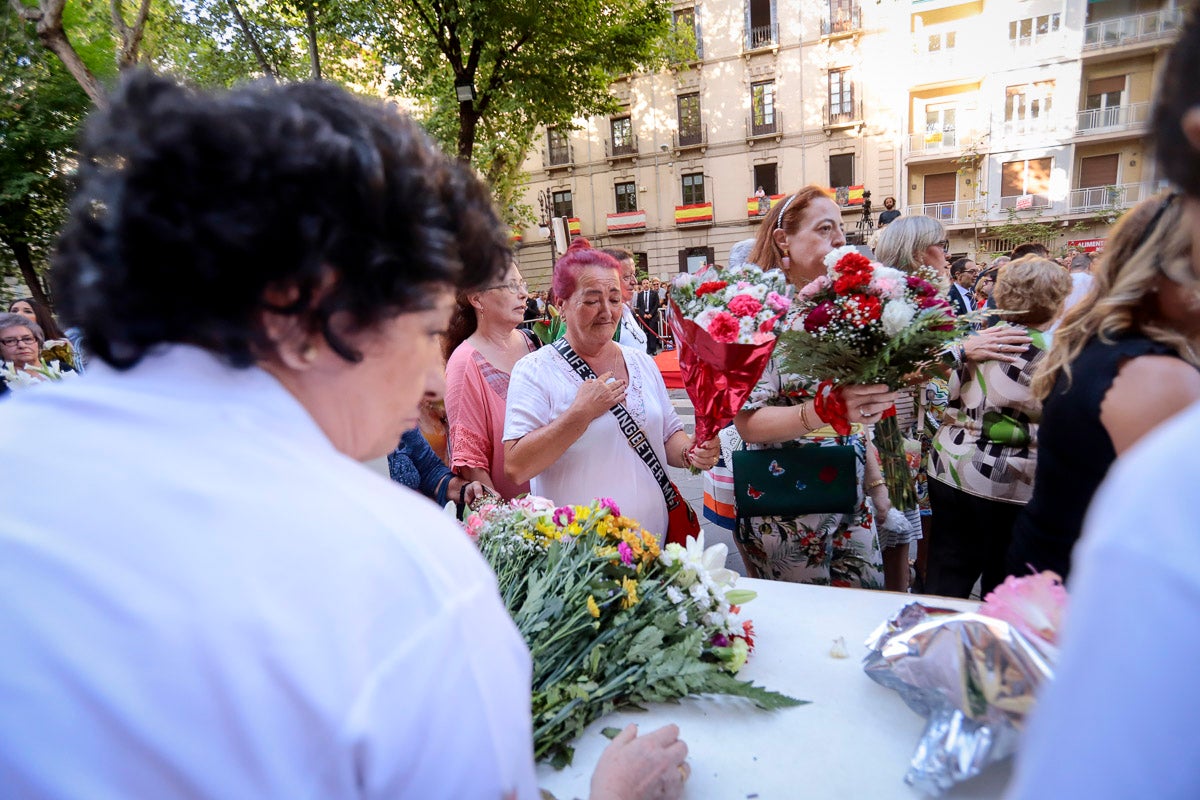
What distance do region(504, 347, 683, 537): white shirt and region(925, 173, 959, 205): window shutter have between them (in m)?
26.0

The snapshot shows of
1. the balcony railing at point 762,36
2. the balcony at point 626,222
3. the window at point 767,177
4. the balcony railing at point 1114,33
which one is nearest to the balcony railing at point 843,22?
the balcony railing at point 762,36

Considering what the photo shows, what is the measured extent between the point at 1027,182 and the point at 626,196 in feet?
48.3

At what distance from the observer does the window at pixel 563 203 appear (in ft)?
88.2

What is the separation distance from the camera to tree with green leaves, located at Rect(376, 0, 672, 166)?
32.2ft

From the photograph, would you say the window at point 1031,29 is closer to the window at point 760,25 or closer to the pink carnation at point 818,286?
the window at point 760,25

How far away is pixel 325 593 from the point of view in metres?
0.52

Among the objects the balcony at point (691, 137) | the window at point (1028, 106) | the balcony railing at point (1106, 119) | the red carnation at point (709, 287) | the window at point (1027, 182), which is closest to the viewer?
the red carnation at point (709, 287)

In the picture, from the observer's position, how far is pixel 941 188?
77.7 ft

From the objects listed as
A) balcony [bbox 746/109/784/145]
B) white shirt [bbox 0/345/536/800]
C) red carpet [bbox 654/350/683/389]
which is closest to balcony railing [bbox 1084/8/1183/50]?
balcony [bbox 746/109/784/145]

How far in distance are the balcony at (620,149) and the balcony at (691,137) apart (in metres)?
1.72

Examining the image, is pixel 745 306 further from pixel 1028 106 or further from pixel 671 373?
pixel 1028 106

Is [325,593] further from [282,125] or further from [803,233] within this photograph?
[803,233]

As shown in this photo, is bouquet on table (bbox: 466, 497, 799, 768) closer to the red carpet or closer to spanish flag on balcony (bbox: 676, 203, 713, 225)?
the red carpet

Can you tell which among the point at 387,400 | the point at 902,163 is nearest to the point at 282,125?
the point at 387,400
